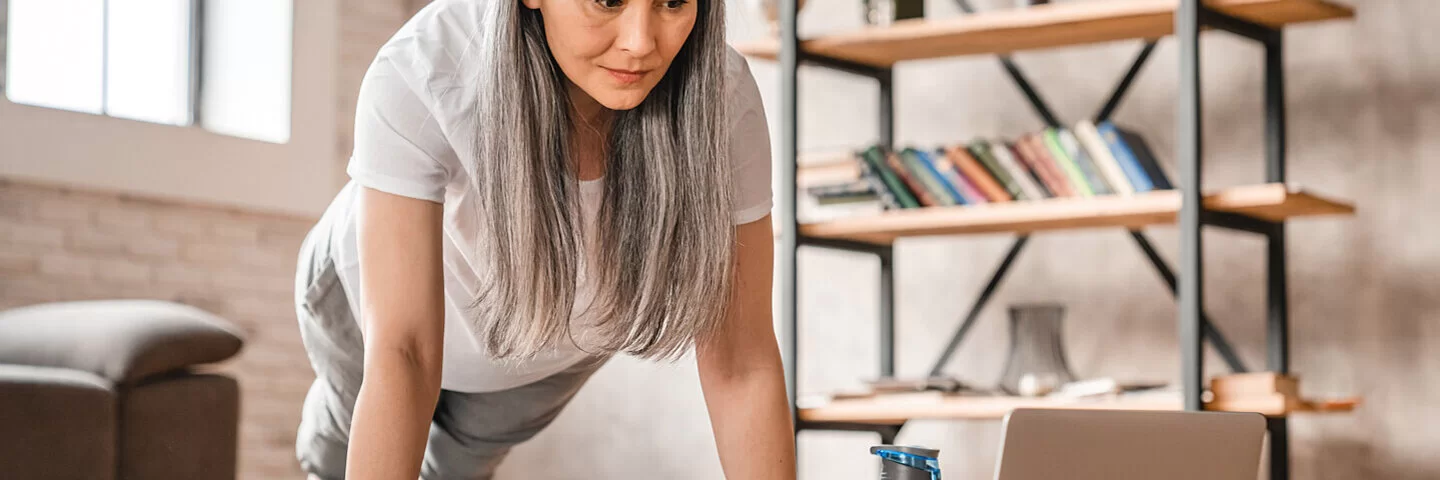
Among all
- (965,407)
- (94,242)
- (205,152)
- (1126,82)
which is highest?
(1126,82)

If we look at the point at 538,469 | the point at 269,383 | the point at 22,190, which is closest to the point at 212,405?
the point at 22,190

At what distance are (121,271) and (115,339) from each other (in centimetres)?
112

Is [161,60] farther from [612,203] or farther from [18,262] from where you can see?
[612,203]

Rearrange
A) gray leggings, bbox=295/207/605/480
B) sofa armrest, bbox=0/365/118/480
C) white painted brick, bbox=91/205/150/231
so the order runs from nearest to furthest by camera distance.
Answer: gray leggings, bbox=295/207/605/480
sofa armrest, bbox=0/365/118/480
white painted brick, bbox=91/205/150/231

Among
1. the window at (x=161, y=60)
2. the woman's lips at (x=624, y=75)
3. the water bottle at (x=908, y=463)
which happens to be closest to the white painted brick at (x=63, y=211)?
the window at (x=161, y=60)

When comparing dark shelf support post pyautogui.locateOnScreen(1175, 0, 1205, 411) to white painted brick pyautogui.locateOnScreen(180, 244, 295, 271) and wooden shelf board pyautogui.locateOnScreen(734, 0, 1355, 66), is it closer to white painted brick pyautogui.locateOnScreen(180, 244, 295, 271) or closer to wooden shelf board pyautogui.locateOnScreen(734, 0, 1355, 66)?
wooden shelf board pyautogui.locateOnScreen(734, 0, 1355, 66)

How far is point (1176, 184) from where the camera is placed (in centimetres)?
312

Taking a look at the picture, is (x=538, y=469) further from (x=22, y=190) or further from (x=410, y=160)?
(x=410, y=160)

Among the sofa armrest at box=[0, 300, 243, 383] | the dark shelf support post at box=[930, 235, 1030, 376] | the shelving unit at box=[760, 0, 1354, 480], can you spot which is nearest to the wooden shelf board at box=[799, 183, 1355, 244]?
the shelving unit at box=[760, 0, 1354, 480]

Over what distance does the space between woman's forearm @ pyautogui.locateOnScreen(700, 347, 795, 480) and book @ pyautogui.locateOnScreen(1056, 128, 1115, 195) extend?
148 cm

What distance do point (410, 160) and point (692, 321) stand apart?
0.31 m

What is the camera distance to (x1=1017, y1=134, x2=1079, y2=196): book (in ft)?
9.43

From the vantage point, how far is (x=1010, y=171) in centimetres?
294

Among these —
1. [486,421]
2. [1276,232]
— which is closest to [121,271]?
[486,421]
